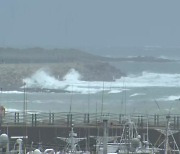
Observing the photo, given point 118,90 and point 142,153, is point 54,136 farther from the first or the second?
point 118,90

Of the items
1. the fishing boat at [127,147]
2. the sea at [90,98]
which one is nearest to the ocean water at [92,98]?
the sea at [90,98]

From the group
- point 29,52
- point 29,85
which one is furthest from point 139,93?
point 29,52

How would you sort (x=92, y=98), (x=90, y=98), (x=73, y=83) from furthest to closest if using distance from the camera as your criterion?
1. (x=73, y=83)
2. (x=92, y=98)
3. (x=90, y=98)

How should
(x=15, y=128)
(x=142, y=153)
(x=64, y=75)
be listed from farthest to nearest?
(x=64, y=75), (x=15, y=128), (x=142, y=153)

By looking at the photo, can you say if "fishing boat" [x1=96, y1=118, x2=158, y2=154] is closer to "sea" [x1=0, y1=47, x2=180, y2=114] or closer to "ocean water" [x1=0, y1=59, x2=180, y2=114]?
"ocean water" [x1=0, y1=59, x2=180, y2=114]

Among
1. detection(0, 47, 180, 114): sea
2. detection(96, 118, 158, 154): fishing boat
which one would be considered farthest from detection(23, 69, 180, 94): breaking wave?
detection(96, 118, 158, 154): fishing boat

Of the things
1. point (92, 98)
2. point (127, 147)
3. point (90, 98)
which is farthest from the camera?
point (92, 98)

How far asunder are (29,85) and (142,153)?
70.0m

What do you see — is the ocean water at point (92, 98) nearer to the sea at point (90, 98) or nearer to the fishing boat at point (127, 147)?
the sea at point (90, 98)

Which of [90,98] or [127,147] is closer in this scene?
[127,147]

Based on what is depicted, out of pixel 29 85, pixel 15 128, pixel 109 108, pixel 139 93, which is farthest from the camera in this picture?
pixel 29 85

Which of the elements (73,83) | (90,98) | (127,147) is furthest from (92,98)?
(127,147)

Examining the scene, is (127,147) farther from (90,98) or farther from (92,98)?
(92,98)

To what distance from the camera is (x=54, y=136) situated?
148 feet
